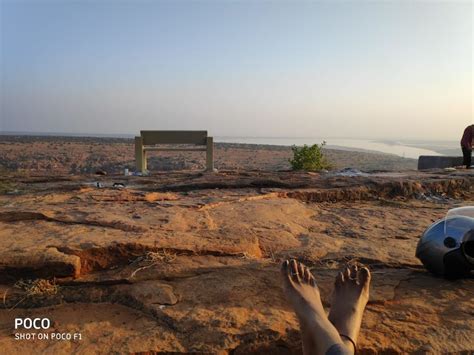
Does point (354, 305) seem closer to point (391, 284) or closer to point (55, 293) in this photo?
point (391, 284)

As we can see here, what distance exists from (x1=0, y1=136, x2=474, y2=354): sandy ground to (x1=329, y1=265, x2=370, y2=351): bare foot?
0.11 m

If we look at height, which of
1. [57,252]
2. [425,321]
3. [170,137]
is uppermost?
[170,137]

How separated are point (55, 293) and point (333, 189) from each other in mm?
4402

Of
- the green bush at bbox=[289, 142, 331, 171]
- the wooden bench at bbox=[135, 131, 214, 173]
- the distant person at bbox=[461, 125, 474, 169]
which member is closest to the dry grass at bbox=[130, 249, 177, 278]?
the wooden bench at bbox=[135, 131, 214, 173]

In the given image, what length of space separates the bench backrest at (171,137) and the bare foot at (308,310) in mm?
7365

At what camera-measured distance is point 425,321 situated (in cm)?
217

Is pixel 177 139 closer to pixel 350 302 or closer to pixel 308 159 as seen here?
pixel 308 159

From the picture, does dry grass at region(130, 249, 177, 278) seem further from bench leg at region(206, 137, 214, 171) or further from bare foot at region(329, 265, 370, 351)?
bench leg at region(206, 137, 214, 171)

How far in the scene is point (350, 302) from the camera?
6.99 ft

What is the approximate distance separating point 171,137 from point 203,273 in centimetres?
713

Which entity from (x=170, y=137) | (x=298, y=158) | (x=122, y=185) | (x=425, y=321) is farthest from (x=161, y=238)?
(x=298, y=158)

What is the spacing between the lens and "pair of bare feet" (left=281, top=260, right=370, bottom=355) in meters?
1.76

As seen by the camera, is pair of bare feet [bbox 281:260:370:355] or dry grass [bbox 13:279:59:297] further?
dry grass [bbox 13:279:59:297]

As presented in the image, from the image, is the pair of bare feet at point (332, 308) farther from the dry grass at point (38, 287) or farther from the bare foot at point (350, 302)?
the dry grass at point (38, 287)
